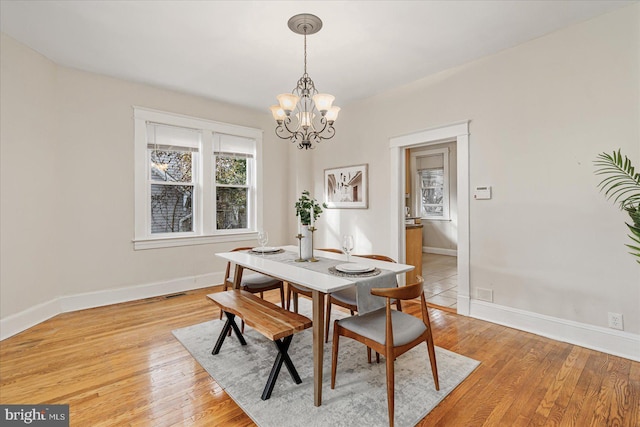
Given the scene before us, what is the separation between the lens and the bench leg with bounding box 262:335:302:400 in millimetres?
1902

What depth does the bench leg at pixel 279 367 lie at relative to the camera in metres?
1.90

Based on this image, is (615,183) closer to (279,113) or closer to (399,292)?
(399,292)

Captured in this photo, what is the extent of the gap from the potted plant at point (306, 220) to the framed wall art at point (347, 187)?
6.43 feet

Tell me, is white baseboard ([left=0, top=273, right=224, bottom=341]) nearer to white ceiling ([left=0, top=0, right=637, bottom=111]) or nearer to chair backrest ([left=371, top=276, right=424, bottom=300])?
white ceiling ([left=0, top=0, right=637, bottom=111])

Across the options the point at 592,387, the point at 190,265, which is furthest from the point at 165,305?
the point at 592,387

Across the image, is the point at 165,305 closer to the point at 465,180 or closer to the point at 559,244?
the point at 465,180

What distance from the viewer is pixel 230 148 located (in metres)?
4.70

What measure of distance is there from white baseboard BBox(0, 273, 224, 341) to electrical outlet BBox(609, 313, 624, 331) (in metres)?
4.46

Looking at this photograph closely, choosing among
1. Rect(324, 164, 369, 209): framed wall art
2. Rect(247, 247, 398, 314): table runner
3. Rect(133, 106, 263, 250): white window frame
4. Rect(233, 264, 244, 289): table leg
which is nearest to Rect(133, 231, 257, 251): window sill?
Rect(133, 106, 263, 250): white window frame

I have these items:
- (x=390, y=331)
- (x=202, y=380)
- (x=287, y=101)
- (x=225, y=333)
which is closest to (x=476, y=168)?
(x=287, y=101)

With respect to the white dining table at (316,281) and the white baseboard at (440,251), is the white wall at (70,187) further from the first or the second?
the white baseboard at (440,251)

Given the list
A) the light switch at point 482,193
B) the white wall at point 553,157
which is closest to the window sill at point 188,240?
the white wall at point 553,157

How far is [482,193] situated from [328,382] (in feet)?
8.08

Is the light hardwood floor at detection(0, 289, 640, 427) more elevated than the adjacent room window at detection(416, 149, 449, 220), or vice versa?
the adjacent room window at detection(416, 149, 449, 220)
